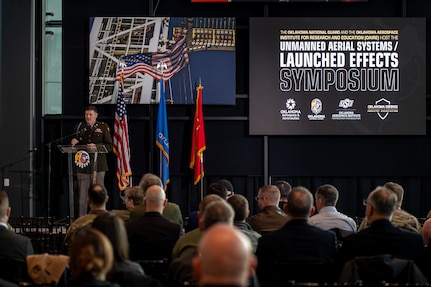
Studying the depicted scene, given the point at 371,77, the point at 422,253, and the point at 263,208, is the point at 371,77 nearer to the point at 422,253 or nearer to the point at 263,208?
the point at 263,208

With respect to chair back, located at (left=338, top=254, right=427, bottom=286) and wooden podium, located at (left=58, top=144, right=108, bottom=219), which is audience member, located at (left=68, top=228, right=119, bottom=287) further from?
wooden podium, located at (left=58, top=144, right=108, bottom=219)

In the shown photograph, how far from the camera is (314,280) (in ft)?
14.3

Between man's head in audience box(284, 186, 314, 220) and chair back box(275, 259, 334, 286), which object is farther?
man's head in audience box(284, 186, 314, 220)

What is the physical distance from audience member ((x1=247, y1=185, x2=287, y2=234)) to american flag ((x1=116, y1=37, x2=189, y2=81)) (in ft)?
16.3

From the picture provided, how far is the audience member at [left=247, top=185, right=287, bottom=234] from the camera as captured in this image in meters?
6.09

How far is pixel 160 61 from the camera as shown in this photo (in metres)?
10.9

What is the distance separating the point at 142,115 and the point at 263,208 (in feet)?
17.1

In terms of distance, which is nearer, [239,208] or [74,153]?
[239,208]

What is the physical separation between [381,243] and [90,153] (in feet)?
19.6

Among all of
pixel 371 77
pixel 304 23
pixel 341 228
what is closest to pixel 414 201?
pixel 371 77

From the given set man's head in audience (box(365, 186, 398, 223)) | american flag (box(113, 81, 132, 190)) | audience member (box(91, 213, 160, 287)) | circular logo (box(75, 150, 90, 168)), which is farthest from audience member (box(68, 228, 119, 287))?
american flag (box(113, 81, 132, 190))

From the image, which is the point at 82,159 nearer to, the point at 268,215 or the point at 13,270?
the point at 268,215

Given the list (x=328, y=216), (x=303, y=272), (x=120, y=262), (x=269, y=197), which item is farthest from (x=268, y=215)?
(x=120, y=262)

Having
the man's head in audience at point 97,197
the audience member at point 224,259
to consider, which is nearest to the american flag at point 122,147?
the man's head in audience at point 97,197
